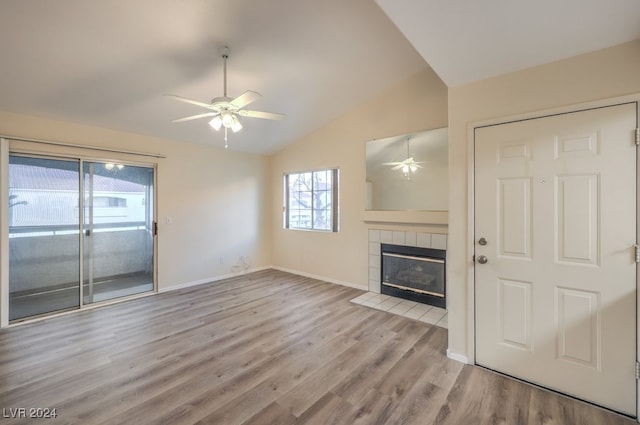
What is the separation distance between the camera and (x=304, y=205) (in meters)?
5.61

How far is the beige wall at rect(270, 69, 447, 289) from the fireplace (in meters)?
0.36

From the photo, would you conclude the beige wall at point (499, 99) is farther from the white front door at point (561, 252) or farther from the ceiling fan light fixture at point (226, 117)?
the ceiling fan light fixture at point (226, 117)

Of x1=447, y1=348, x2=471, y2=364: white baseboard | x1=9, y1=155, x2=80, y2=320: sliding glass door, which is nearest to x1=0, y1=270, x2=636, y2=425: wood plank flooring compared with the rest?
x1=447, y1=348, x2=471, y2=364: white baseboard

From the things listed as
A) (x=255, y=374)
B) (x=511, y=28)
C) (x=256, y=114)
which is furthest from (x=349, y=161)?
(x=255, y=374)

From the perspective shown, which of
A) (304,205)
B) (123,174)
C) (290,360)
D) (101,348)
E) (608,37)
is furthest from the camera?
(304,205)

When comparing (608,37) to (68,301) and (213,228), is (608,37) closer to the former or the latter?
(213,228)

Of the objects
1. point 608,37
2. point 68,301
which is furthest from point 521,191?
point 68,301

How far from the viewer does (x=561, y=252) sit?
2.04 m

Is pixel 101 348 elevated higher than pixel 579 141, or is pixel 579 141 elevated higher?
pixel 579 141

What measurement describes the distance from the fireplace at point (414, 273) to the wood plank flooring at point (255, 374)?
741 millimetres

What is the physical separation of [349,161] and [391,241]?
59.1 inches

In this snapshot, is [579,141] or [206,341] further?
[206,341]

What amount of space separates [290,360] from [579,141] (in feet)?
9.24

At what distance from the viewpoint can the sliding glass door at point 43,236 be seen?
10.9ft
